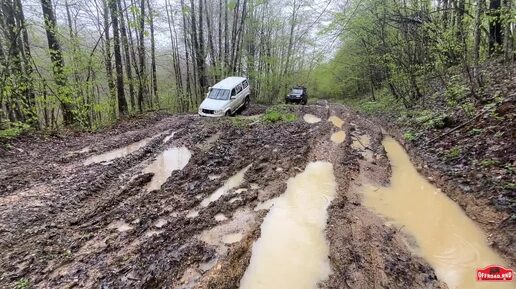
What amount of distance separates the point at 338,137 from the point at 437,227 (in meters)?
5.26

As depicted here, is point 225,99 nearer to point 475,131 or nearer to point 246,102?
point 246,102

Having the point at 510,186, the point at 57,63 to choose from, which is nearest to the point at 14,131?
the point at 57,63

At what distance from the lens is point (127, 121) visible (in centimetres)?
1214

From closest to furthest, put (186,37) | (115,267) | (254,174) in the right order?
(115,267)
(254,174)
(186,37)

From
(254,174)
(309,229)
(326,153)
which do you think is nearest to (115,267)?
(309,229)

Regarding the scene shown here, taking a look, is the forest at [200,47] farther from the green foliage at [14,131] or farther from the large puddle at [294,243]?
the large puddle at [294,243]

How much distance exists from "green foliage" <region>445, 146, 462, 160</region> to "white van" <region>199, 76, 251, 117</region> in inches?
348

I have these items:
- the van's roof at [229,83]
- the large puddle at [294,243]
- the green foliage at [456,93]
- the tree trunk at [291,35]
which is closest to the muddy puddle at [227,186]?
the large puddle at [294,243]

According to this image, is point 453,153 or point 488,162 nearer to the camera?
point 488,162

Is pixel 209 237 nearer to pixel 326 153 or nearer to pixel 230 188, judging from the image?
pixel 230 188

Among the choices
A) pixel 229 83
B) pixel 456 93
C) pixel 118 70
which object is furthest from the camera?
pixel 229 83

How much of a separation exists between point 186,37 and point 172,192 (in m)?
16.8

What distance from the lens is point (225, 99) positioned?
1413 cm

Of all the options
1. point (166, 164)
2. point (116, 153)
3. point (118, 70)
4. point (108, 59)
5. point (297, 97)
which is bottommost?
point (166, 164)
